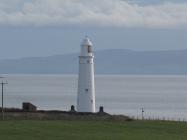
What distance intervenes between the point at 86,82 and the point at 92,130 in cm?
1959

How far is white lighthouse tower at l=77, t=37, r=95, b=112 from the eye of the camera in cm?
5762

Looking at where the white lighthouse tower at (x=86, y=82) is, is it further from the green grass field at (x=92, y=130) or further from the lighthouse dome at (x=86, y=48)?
the green grass field at (x=92, y=130)

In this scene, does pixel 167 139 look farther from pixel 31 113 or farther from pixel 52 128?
pixel 31 113

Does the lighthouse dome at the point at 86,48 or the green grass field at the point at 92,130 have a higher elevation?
the lighthouse dome at the point at 86,48

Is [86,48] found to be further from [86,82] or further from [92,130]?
[92,130]

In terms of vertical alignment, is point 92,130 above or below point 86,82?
below

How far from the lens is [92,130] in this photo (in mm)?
38594

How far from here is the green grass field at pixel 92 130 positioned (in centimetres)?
3478

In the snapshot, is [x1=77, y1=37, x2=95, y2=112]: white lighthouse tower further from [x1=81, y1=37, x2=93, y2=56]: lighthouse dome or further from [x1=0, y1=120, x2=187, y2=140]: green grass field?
[x1=0, y1=120, x2=187, y2=140]: green grass field

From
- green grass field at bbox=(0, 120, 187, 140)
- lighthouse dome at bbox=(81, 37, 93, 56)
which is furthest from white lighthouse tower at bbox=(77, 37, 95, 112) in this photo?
green grass field at bbox=(0, 120, 187, 140)

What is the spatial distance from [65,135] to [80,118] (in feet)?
38.0

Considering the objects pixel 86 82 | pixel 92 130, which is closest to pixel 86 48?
pixel 86 82

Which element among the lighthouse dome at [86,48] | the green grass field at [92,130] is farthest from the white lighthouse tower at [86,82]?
the green grass field at [92,130]

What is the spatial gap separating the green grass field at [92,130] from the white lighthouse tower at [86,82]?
1312 centimetres
